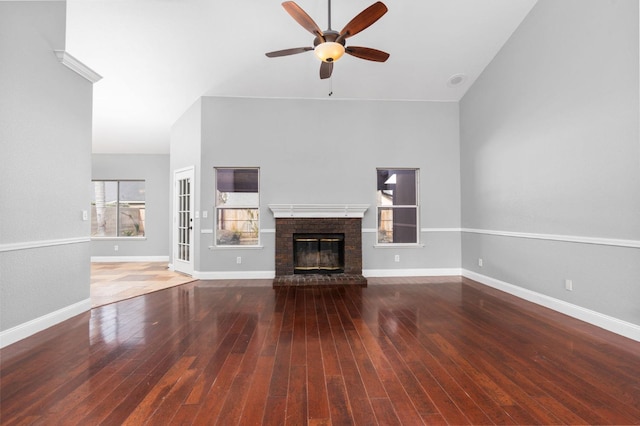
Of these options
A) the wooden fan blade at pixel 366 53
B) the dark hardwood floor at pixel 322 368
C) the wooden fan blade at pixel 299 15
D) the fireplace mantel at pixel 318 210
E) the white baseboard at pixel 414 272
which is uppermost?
the wooden fan blade at pixel 299 15

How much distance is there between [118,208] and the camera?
25.9ft

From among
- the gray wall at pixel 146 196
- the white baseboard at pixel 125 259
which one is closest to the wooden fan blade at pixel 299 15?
the gray wall at pixel 146 196

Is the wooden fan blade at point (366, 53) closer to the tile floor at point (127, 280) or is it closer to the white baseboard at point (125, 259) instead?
the tile floor at point (127, 280)

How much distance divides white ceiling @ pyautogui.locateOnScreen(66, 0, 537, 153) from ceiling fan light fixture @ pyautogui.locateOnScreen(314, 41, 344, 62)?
1.33m

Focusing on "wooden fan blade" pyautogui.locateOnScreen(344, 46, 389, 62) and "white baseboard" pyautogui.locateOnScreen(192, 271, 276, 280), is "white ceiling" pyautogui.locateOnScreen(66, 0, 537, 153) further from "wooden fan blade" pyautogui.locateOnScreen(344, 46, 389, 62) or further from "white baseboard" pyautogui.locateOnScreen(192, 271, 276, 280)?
"white baseboard" pyautogui.locateOnScreen(192, 271, 276, 280)

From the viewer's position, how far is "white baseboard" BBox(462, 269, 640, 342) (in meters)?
2.86

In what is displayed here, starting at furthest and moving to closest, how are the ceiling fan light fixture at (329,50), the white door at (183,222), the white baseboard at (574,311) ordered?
1. the white door at (183,222)
2. the ceiling fan light fixture at (329,50)
3. the white baseboard at (574,311)

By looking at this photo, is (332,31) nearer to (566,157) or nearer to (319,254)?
(566,157)

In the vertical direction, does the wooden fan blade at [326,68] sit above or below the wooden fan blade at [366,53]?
below

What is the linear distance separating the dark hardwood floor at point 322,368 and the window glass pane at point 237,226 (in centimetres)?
202

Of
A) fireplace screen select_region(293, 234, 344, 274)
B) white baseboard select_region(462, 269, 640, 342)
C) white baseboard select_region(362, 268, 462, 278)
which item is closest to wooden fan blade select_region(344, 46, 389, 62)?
fireplace screen select_region(293, 234, 344, 274)

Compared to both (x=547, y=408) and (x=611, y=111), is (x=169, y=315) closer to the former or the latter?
(x=547, y=408)

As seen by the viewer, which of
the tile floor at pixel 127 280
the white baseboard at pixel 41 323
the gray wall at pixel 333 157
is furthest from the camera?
the gray wall at pixel 333 157

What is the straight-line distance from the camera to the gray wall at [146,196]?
7758 mm
